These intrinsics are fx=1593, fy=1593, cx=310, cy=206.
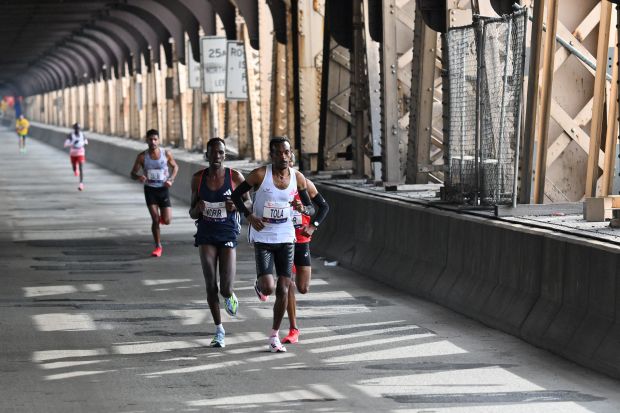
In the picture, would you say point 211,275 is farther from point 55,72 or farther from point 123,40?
point 55,72

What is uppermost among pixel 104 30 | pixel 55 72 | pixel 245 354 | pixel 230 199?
pixel 104 30

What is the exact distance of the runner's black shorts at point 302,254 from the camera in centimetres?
1311

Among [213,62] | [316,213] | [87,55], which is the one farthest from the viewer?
[87,55]

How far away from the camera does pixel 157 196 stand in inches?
875

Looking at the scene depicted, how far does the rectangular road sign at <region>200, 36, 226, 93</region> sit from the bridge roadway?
14787mm

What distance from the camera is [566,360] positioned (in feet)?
38.6

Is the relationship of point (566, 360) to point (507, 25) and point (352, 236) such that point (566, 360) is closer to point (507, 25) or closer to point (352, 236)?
point (507, 25)

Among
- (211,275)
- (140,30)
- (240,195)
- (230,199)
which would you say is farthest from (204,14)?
(240,195)

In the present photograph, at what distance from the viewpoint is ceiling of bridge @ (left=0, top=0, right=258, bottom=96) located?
42625 millimetres

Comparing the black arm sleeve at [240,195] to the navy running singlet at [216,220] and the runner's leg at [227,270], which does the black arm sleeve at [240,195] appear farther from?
the runner's leg at [227,270]

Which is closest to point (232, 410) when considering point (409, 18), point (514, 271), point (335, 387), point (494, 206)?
point (335, 387)

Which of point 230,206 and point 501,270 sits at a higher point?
point 230,206

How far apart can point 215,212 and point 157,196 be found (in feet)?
29.2

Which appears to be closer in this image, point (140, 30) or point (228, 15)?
point (228, 15)
